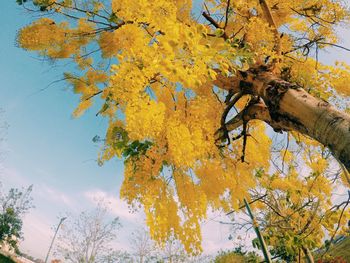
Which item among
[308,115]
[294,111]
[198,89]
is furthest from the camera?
[198,89]

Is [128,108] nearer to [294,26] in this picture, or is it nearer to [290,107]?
[290,107]

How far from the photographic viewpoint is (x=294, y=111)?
341 cm

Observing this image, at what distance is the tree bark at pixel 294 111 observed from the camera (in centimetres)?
278

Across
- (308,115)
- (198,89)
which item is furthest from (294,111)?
(198,89)

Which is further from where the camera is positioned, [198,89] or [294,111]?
[198,89]

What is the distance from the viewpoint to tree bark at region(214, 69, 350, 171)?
2777 mm

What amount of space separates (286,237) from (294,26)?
3836mm

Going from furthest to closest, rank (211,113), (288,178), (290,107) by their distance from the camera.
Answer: (288,178)
(211,113)
(290,107)

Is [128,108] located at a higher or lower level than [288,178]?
lower

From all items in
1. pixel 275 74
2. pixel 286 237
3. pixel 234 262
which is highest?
pixel 234 262

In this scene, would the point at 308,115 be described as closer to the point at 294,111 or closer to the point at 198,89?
the point at 294,111

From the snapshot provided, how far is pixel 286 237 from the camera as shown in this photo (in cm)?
481

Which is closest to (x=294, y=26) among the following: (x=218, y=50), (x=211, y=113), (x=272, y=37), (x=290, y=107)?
(x=272, y=37)

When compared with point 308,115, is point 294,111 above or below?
above
